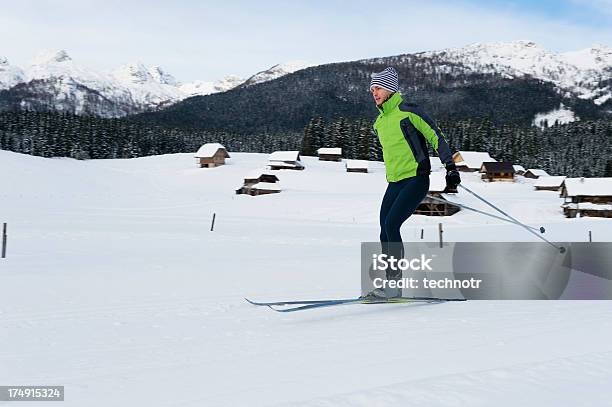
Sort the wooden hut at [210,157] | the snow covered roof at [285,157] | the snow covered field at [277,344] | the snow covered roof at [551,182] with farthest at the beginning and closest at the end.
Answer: the wooden hut at [210,157] → the snow covered roof at [285,157] → the snow covered roof at [551,182] → the snow covered field at [277,344]

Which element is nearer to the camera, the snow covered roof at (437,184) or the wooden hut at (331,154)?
the snow covered roof at (437,184)

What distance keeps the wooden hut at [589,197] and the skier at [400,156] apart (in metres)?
48.8

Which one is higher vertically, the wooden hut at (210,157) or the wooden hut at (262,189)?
the wooden hut at (210,157)

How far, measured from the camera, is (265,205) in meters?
45.2

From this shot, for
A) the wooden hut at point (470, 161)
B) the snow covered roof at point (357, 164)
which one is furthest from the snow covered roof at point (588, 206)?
the wooden hut at point (470, 161)

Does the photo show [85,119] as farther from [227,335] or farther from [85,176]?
[227,335]

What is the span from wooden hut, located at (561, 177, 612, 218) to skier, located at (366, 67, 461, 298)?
4881cm

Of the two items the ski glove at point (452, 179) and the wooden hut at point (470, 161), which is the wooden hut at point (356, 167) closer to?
the wooden hut at point (470, 161)

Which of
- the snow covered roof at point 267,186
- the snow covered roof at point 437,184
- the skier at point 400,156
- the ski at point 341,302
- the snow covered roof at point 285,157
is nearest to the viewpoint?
the ski at point 341,302

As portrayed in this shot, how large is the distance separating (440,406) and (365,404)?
341 mm

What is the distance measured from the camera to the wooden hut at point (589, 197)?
4725 cm

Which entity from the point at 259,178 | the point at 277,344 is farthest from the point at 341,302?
the point at 259,178

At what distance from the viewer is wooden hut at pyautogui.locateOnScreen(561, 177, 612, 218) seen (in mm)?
47250

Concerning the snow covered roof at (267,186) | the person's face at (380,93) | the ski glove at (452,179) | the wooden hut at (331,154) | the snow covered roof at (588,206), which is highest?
Result: the wooden hut at (331,154)
